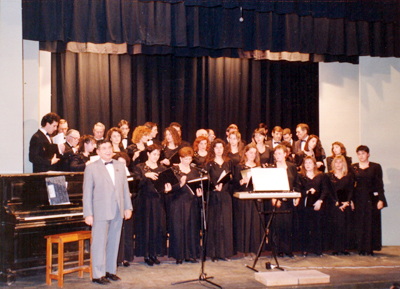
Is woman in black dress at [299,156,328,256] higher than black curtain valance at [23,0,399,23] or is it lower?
lower

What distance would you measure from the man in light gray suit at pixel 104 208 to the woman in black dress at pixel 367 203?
348 cm

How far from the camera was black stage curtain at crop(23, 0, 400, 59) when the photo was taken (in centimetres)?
556

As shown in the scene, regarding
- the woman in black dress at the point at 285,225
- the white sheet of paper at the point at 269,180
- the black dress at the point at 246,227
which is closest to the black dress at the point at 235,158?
the black dress at the point at 246,227

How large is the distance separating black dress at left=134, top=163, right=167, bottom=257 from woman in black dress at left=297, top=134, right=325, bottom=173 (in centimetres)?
227

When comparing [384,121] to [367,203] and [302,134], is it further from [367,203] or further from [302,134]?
[367,203]

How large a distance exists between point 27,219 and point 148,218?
5.49ft

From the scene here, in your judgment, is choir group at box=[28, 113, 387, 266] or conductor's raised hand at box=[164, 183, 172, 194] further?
choir group at box=[28, 113, 387, 266]

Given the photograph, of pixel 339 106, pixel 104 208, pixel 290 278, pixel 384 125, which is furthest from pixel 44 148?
pixel 384 125

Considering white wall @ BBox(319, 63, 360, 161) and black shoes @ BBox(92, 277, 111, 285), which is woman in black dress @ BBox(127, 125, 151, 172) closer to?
black shoes @ BBox(92, 277, 111, 285)

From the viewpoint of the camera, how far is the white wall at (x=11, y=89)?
17.0 ft

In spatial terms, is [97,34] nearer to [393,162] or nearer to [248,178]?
[248,178]

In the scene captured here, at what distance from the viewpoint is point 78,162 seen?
5.55 meters

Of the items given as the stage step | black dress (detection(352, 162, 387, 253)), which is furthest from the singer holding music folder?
black dress (detection(352, 162, 387, 253))

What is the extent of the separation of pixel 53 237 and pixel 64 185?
2.03 feet
